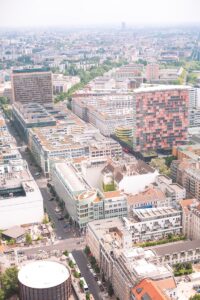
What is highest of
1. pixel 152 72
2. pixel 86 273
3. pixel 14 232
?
pixel 152 72

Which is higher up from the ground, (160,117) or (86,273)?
(160,117)

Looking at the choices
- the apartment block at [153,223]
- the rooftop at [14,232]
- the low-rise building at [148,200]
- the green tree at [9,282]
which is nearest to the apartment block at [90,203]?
the low-rise building at [148,200]

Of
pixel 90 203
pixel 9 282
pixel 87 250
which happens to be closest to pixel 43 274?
pixel 9 282

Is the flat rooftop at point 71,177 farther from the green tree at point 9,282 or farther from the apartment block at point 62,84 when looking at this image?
the apartment block at point 62,84

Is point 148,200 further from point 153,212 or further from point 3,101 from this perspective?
point 3,101

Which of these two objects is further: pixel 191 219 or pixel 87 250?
pixel 191 219
